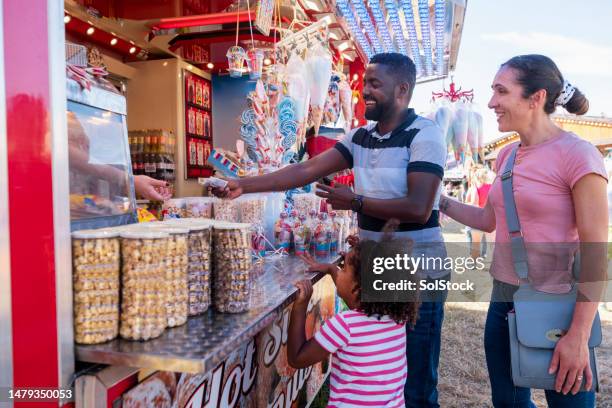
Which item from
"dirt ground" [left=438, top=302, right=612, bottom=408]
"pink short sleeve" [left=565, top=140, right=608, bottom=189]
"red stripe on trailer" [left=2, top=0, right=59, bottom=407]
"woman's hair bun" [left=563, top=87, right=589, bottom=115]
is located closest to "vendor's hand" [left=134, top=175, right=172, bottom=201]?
"red stripe on trailer" [left=2, top=0, right=59, bottom=407]

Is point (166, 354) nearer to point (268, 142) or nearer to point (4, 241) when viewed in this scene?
point (4, 241)

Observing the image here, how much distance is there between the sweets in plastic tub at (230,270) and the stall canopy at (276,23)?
7.25 ft

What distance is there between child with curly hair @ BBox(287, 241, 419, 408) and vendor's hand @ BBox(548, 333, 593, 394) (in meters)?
0.51

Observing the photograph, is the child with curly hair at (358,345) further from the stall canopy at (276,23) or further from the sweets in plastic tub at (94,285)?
the stall canopy at (276,23)

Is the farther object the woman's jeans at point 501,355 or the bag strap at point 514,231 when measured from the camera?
the woman's jeans at point 501,355

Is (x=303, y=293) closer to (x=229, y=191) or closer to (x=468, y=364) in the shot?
(x=229, y=191)

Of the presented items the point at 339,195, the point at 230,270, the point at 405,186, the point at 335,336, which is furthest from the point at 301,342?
the point at 405,186

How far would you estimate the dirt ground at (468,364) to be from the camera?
358 cm

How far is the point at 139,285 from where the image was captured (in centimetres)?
117

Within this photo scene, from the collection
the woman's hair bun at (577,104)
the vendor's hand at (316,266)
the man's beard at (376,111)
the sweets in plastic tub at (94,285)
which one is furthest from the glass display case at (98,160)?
the woman's hair bun at (577,104)

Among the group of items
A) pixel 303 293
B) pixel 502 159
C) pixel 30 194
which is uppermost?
pixel 502 159

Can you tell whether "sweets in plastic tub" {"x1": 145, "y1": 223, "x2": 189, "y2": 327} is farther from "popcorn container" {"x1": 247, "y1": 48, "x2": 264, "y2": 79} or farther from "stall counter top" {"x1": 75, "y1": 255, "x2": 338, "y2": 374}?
"popcorn container" {"x1": 247, "y1": 48, "x2": 264, "y2": 79}

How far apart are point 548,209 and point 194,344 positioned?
4.32 ft

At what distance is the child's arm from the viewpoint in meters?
1.67
